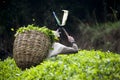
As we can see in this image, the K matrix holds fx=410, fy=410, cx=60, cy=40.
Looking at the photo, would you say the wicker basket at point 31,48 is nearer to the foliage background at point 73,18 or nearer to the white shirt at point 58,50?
the white shirt at point 58,50

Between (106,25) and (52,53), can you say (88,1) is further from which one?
(52,53)

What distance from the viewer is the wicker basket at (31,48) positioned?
938cm

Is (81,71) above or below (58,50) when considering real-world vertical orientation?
above

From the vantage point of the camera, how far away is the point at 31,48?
30.8 feet

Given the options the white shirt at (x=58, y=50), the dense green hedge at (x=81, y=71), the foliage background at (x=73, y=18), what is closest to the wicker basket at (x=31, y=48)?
the white shirt at (x=58, y=50)

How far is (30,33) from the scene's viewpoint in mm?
9547

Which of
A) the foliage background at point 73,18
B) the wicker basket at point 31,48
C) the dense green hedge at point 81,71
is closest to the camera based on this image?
the dense green hedge at point 81,71

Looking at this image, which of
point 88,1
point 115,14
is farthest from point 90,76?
point 88,1

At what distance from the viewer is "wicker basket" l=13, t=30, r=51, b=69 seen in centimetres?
938

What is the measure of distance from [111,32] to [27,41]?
527 cm

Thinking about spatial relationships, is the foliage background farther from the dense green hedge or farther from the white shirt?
the dense green hedge

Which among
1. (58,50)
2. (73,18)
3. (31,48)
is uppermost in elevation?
(31,48)

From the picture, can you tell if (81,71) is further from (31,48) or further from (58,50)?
(58,50)

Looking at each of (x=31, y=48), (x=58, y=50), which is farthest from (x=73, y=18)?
(x=31, y=48)
